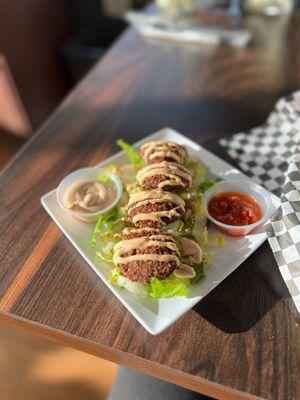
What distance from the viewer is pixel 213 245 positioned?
0.98 metres

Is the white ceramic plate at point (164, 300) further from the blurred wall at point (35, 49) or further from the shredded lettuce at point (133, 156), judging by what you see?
the blurred wall at point (35, 49)

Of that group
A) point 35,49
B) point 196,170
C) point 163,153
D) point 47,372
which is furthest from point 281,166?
point 35,49

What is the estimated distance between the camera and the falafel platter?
2.80ft

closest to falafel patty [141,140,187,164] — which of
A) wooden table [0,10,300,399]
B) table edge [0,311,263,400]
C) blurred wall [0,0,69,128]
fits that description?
wooden table [0,10,300,399]

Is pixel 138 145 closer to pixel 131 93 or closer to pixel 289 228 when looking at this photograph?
pixel 131 93

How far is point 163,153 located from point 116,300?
17.5 inches

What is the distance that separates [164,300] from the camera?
86cm

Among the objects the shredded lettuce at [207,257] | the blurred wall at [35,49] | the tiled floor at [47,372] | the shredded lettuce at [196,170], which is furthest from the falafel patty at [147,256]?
the blurred wall at [35,49]

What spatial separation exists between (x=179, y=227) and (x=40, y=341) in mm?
949

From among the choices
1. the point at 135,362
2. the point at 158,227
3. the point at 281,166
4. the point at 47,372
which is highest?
the point at 158,227

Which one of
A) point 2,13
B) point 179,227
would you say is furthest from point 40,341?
point 2,13

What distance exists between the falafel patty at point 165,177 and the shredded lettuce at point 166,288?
0.28m

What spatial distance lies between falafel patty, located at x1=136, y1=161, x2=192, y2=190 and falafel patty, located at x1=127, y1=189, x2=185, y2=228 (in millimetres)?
30

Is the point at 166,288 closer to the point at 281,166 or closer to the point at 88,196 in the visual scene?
the point at 88,196
